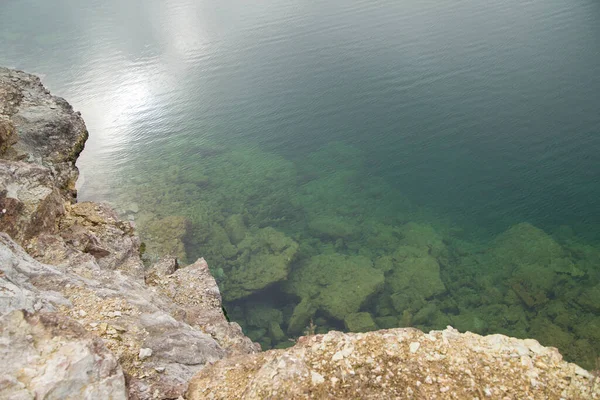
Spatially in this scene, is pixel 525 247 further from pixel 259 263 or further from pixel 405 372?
pixel 405 372

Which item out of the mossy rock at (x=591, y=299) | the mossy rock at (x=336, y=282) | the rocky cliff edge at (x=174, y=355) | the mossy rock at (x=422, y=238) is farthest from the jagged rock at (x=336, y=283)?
the mossy rock at (x=591, y=299)

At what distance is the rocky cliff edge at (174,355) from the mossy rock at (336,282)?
9642 mm

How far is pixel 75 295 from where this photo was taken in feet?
37.6

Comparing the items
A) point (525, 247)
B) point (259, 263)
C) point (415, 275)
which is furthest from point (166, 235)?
point (525, 247)

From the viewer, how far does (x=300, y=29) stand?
2372 inches

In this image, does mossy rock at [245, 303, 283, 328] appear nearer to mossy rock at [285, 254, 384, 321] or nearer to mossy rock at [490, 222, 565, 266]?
mossy rock at [285, 254, 384, 321]

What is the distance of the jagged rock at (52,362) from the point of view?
7016 millimetres

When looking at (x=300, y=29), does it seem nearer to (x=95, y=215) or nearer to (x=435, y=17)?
(x=435, y=17)

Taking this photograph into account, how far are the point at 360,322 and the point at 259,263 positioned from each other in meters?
7.74

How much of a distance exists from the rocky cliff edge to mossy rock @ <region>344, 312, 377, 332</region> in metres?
8.95

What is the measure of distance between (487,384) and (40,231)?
15530 millimetres

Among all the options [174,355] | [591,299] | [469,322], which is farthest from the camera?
[469,322]

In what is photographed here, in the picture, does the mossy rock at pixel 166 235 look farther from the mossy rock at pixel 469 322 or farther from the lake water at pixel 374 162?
the mossy rock at pixel 469 322

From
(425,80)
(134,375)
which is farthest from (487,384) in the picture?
(425,80)
